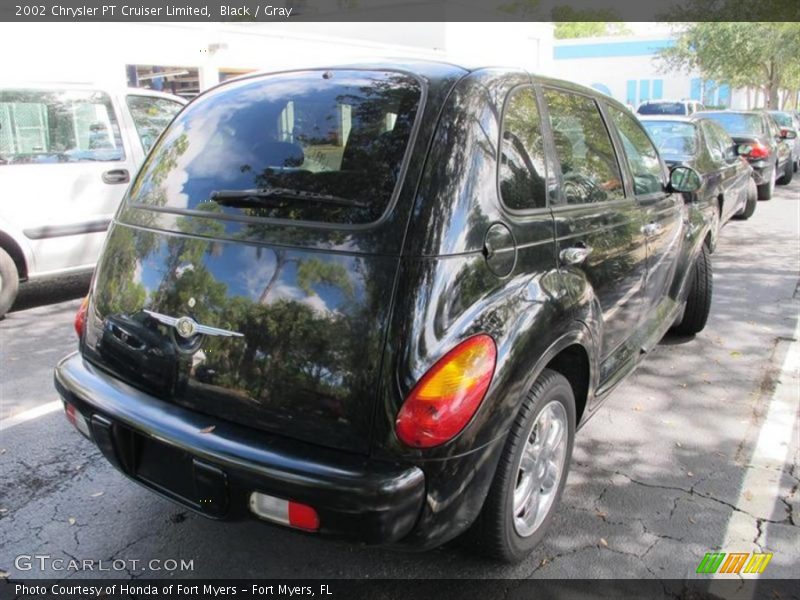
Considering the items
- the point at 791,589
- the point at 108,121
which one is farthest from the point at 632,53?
the point at 791,589

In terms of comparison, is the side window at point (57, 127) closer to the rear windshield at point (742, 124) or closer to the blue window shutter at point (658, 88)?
the rear windshield at point (742, 124)

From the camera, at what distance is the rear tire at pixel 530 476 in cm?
239

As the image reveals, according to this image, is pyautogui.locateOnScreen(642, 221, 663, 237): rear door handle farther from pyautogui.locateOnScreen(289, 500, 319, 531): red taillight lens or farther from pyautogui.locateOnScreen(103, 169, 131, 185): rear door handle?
pyautogui.locateOnScreen(103, 169, 131, 185): rear door handle

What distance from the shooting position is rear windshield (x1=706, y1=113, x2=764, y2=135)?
40.5 feet

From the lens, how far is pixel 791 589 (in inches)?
102

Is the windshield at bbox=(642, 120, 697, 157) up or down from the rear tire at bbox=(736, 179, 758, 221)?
up

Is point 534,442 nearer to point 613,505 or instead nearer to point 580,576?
point 580,576

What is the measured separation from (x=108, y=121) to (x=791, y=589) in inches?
247

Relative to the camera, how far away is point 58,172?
5.94m

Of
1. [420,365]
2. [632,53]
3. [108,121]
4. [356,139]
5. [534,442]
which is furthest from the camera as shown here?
[632,53]

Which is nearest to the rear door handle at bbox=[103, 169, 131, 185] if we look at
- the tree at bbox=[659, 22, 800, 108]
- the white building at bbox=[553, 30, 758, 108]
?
the tree at bbox=[659, 22, 800, 108]

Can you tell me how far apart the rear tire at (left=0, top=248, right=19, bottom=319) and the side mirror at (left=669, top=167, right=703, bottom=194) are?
5.09 meters

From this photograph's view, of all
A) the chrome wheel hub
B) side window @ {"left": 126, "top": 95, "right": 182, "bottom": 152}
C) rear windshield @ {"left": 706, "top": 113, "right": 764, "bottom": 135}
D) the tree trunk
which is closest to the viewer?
the chrome wheel hub

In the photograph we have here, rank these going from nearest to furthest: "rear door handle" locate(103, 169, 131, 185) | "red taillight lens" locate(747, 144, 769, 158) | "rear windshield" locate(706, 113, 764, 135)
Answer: "rear door handle" locate(103, 169, 131, 185) < "red taillight lens" locate(747, 144, 769, 158) < "rear windshield" locate(706, 113, 764, 135)
